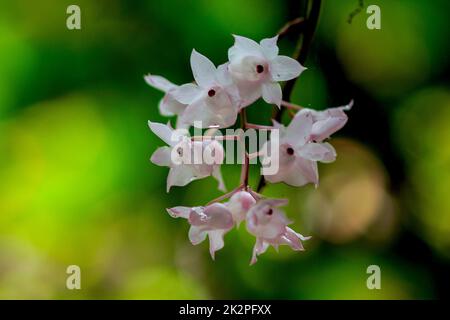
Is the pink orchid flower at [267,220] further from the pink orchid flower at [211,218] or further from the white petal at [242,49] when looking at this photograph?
the white petal at [242,49]

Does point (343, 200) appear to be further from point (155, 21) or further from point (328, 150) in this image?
point (328, 150)

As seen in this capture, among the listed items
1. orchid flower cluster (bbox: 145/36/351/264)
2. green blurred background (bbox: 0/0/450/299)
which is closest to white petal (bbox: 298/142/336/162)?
orchid flower cluster (bbox: 145/36/351/264)

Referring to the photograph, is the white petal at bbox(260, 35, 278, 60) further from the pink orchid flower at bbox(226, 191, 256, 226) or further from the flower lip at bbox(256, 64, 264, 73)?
the pink orchid flower at bbox(226, 191, 256, 226)

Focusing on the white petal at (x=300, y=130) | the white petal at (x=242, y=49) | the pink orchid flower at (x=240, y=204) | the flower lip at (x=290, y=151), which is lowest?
the pink orchid flower at (x=240, y=204)

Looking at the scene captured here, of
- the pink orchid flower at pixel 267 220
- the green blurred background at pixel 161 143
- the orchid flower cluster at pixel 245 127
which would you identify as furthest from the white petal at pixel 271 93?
the green blurred background at pixel 161 143

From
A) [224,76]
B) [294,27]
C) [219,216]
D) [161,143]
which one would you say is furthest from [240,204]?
[161,143]

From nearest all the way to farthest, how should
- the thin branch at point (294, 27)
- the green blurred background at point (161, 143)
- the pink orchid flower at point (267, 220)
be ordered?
the pink orchid flower at point (267, 220)
the thin branch at point (294, 27)
the green blurred background at point (161, 143)
